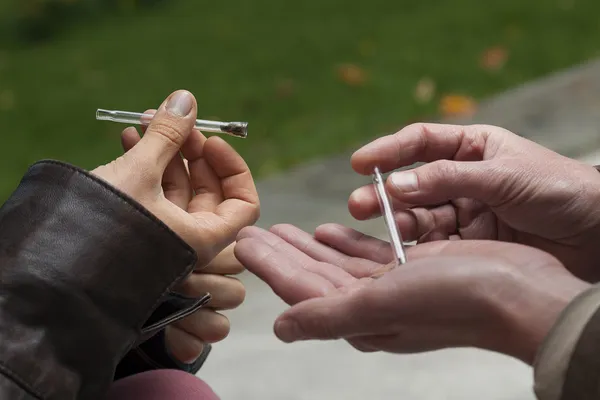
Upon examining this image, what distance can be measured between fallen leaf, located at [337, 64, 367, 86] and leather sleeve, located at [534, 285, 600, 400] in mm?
2354

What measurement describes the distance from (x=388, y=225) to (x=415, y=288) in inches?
8.4

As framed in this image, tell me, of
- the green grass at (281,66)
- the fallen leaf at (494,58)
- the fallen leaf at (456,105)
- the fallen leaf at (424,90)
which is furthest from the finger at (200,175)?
the fallen leaf at (494,58)

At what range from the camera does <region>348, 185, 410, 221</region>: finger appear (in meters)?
1.02

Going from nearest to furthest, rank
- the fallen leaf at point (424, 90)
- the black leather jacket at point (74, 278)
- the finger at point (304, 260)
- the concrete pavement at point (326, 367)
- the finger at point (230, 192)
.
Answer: the black leather jacket at point (74, 278), the finger at point (304, 260), the finger at point (230, 192), the concrete pavement at point (326, 367), the fallen leaf at point (424, 90)

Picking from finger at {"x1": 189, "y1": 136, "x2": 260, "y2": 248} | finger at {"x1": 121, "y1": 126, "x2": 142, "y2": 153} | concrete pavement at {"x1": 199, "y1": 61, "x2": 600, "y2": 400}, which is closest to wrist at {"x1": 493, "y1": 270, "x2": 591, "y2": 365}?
finger at {"x1": 189, "y1": 136, "x2": 260, "y2": 248}

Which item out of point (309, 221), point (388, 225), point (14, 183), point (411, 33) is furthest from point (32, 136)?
point (388, 225)

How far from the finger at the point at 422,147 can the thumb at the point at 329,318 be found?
264 mm

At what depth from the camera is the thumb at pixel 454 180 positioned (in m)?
0.99

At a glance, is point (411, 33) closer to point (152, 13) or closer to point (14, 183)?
point (152, 13)

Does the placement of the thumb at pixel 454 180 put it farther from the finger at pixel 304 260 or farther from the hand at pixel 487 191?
the finger at pixel 304 260

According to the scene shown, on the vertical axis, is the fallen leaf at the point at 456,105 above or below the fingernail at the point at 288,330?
below

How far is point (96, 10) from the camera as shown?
4.27 metres

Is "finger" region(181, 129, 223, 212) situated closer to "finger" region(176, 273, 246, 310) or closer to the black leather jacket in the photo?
"finger" region(176, 273, 246, 310)

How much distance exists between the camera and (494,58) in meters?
3.13
